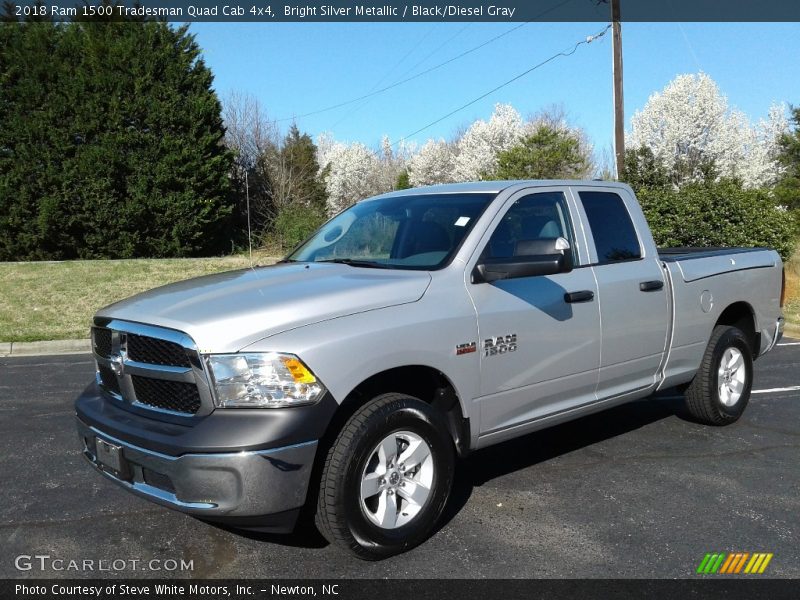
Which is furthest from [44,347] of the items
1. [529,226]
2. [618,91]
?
[618,91]

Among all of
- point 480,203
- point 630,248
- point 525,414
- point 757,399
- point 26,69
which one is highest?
point 26,69

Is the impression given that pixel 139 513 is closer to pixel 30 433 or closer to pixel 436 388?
pixel 436 388

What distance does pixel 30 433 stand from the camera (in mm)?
5832

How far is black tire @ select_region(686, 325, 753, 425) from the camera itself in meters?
5.52

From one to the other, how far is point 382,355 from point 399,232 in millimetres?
1287

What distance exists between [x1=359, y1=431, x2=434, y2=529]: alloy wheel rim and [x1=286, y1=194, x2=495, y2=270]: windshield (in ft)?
3.22

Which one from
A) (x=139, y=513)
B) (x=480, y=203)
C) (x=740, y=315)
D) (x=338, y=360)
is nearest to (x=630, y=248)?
(x=480, y=203)

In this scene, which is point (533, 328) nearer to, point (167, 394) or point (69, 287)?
point (167, 394)

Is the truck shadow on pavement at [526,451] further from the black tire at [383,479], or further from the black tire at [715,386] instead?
the black tire at [715,386]

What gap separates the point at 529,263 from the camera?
3.74 m

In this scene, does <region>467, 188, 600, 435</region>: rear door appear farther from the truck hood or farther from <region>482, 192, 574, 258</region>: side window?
the truck hood

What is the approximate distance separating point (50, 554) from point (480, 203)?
299 cm

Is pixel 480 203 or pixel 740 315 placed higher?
pixel 480 203

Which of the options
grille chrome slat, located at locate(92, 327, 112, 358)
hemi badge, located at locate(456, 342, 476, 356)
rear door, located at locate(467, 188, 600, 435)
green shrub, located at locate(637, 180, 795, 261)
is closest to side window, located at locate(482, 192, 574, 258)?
rear door, located at locate(467, 188, 600, 435)
